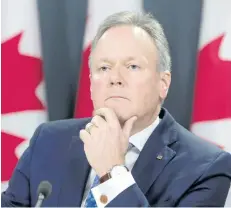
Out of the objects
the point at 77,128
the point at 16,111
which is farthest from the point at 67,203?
the point at 16,111

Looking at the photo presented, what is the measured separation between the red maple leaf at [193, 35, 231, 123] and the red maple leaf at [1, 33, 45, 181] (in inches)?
27.5

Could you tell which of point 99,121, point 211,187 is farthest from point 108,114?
point 211,187

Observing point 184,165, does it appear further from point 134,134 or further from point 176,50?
point 176,50

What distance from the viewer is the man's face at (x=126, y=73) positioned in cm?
156

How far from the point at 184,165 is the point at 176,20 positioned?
647mm

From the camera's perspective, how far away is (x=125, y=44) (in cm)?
160

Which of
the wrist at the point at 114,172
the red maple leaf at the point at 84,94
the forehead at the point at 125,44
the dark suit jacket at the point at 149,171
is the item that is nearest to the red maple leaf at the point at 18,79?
the red maple leaf at the point at 84,94

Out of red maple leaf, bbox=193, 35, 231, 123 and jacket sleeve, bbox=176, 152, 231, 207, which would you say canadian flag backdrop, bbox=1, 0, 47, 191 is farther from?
jacket sleeve, bbox=176, 152, 231, 207

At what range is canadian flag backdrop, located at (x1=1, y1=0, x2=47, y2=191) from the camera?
83.4 inches

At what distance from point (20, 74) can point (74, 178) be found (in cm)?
67

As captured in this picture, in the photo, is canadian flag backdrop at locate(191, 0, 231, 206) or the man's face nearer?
the man's face

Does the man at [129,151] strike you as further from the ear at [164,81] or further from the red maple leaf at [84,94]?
the red maple leaf at [84,94]

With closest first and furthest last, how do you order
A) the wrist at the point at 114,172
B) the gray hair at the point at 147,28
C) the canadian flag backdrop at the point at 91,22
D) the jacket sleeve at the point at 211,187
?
1. the wrist at the point at 114,172
2. the jacket sleeve at the point at 211,187
3. the gray hair at the point at 147,28
4. the canadian flag backdrop at the point at 91,22

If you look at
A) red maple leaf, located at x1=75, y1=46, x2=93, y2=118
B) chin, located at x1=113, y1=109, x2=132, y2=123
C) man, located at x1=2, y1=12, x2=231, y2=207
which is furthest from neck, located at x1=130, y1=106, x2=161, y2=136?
red maple leaf, located at x1=75, y1=46, x2=93, y2=118
